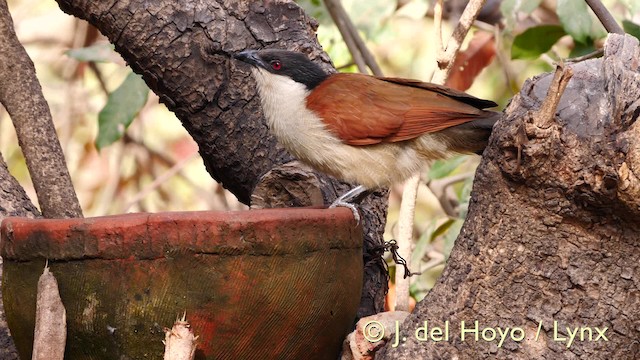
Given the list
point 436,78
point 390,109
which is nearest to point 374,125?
point 390,109

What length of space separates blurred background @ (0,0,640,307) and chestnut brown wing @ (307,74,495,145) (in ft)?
3.64

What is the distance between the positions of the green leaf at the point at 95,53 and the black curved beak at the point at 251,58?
1194 mm

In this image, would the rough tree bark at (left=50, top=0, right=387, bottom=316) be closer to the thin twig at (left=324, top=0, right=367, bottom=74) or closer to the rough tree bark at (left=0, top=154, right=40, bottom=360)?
the rough tree bark at (left=0, top=154, right=40, bottom=360)

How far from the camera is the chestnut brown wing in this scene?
9.22 ft

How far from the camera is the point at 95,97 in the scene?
6.02 meters

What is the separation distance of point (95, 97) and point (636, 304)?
14.8 ft

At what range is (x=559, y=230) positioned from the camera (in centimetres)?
211

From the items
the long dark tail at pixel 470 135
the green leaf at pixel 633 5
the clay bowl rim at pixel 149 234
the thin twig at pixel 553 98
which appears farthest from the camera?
the green leaf at pixel 633 5

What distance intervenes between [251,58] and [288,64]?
0.44 feet

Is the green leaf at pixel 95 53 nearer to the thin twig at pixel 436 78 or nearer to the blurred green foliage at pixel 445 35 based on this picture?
the blurred green foliage at pixel 445 35

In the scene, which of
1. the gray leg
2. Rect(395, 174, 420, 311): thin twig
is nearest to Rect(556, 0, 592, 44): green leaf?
Rect(395, 174, 420, 311): thin twig

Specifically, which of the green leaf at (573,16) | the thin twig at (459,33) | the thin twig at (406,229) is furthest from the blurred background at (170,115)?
the thin twig at (459,33)

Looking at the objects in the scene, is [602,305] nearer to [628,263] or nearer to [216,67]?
[628,263]

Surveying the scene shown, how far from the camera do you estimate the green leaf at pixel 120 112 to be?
3986 millimetres
